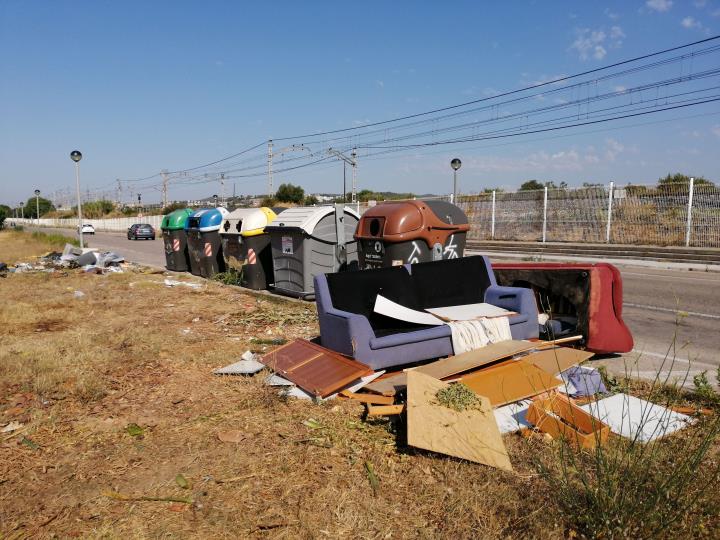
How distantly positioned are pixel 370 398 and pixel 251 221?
25.0ft

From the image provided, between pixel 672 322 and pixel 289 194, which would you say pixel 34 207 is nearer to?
pixel 289 194

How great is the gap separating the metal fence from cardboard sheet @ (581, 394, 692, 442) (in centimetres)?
1726

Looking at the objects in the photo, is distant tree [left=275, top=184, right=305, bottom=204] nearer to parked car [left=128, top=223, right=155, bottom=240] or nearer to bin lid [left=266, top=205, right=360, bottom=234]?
parked car [left=128, top=223, right=155, bottom=240]

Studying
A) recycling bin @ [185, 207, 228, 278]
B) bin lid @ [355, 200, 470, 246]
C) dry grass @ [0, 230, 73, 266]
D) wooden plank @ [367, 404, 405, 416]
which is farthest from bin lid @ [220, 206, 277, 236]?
dry grass @ [0, 230, 73, 266]

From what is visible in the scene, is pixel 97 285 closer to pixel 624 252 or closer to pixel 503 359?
pixel 503 359

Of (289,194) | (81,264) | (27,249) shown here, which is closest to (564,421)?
(81,264)

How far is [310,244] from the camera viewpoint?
9.55 metres

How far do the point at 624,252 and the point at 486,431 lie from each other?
17.4 metres

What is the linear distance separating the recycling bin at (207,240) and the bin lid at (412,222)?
5750mm

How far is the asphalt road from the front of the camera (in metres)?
5.47

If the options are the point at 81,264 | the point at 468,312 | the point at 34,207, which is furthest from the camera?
the point at 34,207

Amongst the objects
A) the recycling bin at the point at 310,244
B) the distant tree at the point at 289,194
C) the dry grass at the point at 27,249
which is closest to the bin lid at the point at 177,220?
the recycling bin at the point at 310,244

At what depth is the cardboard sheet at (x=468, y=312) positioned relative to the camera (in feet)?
17.6

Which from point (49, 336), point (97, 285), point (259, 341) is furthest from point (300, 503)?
point (97, 285)
